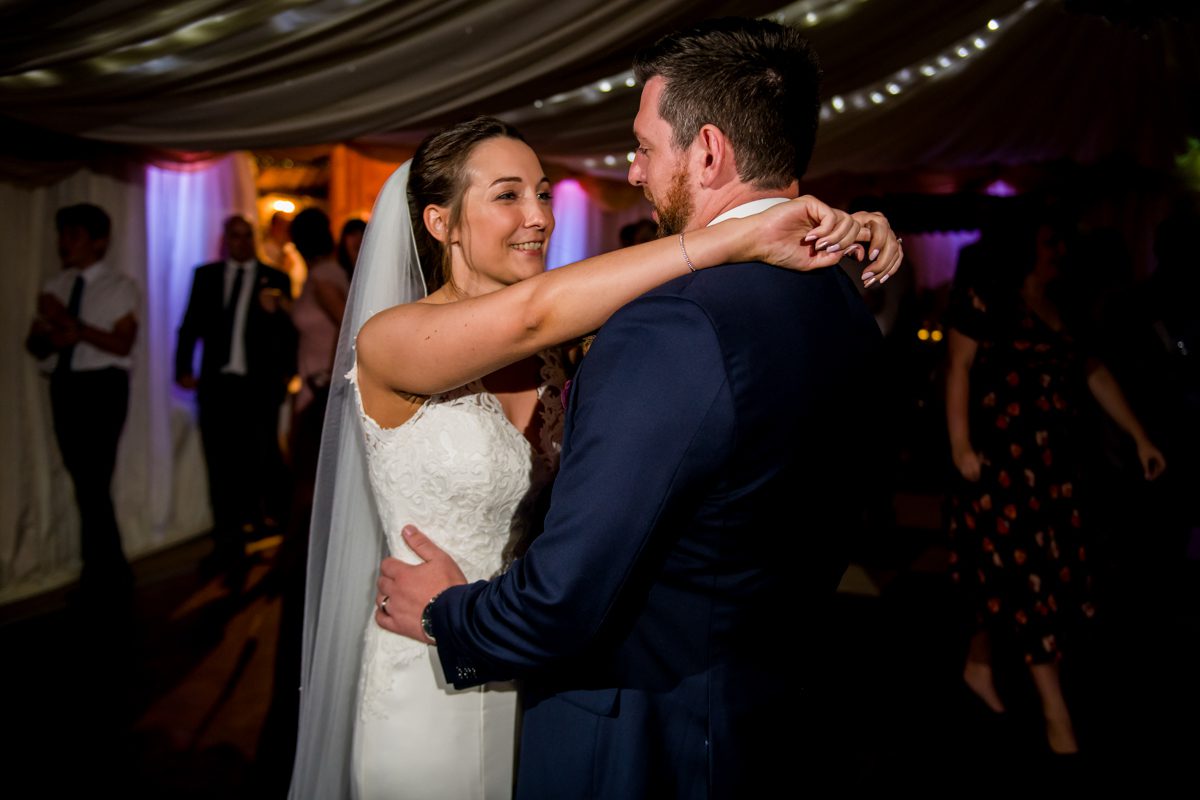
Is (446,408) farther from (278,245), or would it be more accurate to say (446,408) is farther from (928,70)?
(278,245)

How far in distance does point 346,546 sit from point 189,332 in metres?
3.77

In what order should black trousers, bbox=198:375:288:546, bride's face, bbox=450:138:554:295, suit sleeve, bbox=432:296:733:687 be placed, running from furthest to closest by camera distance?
1. black trousers, bbox=198:375:288:546
2. bride's face, bbox=450:138:554:295
3. suit sleeve, bbox=432:296:733:687

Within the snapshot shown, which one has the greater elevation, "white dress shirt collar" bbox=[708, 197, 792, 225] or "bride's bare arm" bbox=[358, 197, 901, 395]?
"white dress shirt collar" bbox=[708, 197, 792, 225]

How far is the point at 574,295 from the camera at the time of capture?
1.22 meters

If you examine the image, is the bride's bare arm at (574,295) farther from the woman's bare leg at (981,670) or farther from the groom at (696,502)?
the woman's bare leg at (981,670)

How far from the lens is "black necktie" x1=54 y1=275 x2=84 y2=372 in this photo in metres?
4.30

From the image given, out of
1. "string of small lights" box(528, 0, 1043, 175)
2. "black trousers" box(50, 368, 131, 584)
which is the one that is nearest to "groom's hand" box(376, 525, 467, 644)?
"string of small lights" box(528, 0, 1043, 175)

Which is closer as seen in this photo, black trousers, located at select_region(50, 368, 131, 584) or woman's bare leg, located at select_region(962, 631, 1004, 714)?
woman's bare leg, located at select_region(962, 631, 1004, 714)

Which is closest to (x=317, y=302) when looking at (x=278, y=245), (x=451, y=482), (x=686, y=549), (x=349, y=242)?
(x=349, y=242)

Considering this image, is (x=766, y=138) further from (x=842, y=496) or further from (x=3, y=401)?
(x=3, y=401)

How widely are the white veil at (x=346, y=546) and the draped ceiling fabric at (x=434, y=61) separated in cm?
148

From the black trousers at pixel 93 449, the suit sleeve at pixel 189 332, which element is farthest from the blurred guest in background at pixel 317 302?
the black trousers at pixel 93 449

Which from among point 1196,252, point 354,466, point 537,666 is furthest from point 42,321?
point 1196,252

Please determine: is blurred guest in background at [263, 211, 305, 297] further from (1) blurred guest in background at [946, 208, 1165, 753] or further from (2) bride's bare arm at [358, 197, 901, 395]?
(2) bride's bare arm at [358, 197, 901, 395]
